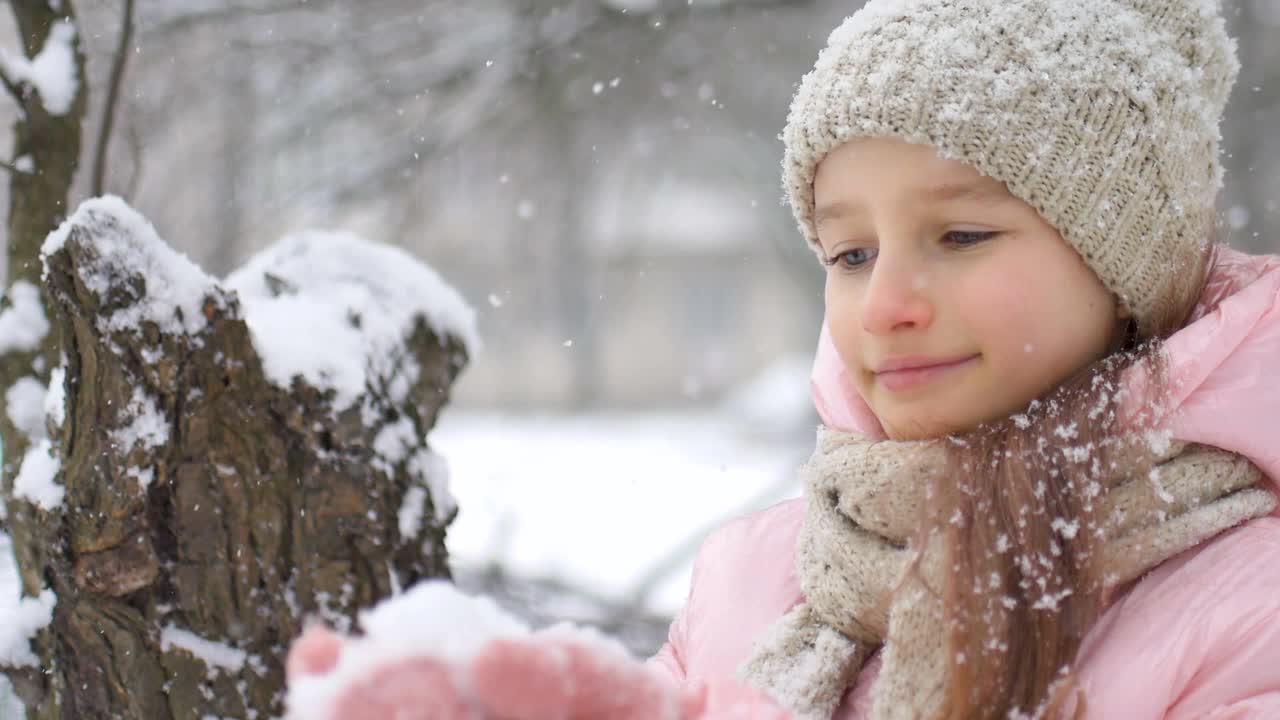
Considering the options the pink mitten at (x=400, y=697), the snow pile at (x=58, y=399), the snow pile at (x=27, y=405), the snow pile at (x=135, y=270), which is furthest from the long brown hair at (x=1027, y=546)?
the snow pile at (x=27, y=405)

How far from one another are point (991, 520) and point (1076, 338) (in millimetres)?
257

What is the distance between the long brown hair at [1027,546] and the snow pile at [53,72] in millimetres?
1461

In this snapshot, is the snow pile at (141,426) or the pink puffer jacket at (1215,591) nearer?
the pink puffer jacket at (1215,591)

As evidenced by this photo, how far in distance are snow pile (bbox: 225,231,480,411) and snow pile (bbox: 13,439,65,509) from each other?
288 mm

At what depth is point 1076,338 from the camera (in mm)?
1216

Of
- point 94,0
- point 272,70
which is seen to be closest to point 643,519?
point 272,70

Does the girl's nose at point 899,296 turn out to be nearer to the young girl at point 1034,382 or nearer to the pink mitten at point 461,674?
the young girl at point 1034,382

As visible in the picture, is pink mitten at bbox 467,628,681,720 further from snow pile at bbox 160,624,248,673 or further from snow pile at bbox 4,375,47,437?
snow pile at bbox 4,375,47,437

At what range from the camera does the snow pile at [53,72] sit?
1628 mm

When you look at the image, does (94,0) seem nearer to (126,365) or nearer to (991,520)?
(126,365)

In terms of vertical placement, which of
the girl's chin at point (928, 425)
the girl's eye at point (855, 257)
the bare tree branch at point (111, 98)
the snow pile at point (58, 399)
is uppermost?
the bare tree branch at point (111, 98)

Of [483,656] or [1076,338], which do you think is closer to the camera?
[483,656]

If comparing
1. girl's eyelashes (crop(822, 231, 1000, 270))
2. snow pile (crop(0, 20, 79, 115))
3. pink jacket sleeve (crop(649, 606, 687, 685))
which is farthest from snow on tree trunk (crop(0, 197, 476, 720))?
girl's eyelashes (crop(822, 231, 1000, 270))

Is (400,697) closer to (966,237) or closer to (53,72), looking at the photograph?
(966,237)
